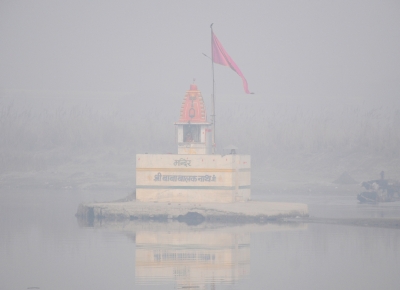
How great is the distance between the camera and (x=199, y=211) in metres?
61.9

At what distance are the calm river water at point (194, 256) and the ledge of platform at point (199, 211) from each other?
45.3 inches

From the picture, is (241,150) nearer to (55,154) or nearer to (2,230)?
(55,154)

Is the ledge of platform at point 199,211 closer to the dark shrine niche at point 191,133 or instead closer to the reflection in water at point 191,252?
the reflection in water at point 191,252

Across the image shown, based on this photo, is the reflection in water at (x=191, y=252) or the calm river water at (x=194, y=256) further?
the reflection in water at (x=191, y=252)

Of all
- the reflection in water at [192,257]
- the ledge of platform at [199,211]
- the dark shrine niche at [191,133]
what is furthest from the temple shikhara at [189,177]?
the reflection in water at [192,257]

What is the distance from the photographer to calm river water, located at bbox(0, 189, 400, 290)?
43312 millimetres

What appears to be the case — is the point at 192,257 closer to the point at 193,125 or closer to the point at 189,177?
the point at 189,177

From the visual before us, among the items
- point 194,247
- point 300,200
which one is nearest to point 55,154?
point 300,200

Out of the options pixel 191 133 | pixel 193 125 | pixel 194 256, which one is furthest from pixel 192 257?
pixel 193 125

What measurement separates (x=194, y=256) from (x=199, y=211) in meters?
12.9

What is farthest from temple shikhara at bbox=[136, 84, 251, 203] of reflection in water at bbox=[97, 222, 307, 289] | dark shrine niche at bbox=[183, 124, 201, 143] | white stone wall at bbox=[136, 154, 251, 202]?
dark shrine niche at bbox=[183, 124, 201, 143]

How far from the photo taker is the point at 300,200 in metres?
85.8

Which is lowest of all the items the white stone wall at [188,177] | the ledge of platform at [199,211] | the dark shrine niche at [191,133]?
the ledge of platform at [199,211]

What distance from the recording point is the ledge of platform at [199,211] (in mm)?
62031
